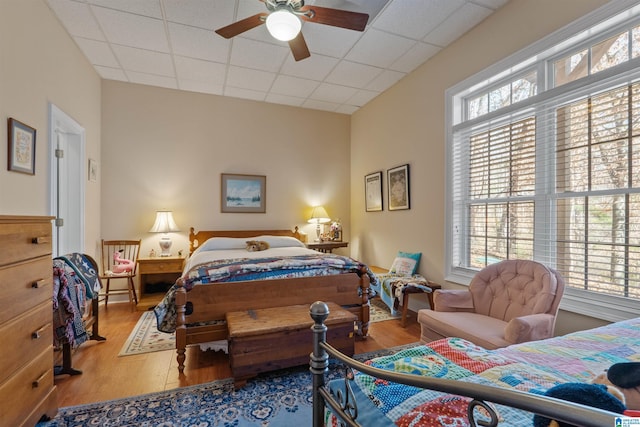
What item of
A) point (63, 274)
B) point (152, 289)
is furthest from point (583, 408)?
point (152, 289)

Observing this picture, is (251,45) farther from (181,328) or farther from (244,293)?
(181,328)

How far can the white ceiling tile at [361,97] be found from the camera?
4387mm

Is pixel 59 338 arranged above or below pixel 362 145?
below

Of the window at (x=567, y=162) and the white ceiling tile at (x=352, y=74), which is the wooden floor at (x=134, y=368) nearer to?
the window at (x=567, y=162)

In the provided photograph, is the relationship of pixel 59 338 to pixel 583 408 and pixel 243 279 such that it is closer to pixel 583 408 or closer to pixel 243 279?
pixel 243 279

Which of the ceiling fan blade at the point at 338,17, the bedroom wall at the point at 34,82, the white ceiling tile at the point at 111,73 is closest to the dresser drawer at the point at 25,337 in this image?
the bedroom wall at the point at 34,82

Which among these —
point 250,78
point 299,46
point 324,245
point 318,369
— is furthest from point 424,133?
point 318,369

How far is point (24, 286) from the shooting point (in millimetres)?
1468

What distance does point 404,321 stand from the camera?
3.16 m

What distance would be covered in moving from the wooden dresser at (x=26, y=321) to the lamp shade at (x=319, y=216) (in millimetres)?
3536

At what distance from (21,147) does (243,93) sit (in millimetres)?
2761

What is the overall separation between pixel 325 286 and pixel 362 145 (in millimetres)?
2931

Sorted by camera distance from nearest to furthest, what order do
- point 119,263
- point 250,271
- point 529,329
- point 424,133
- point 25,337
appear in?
point 25,337
point 529,329
point 250,271
point 424,133
point 119,263

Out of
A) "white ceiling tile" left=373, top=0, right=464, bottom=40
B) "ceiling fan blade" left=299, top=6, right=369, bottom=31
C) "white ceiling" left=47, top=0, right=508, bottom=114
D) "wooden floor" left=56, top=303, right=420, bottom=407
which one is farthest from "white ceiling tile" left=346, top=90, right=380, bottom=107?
"wooden floor" left=56, top=303, right=420, bottom=407
